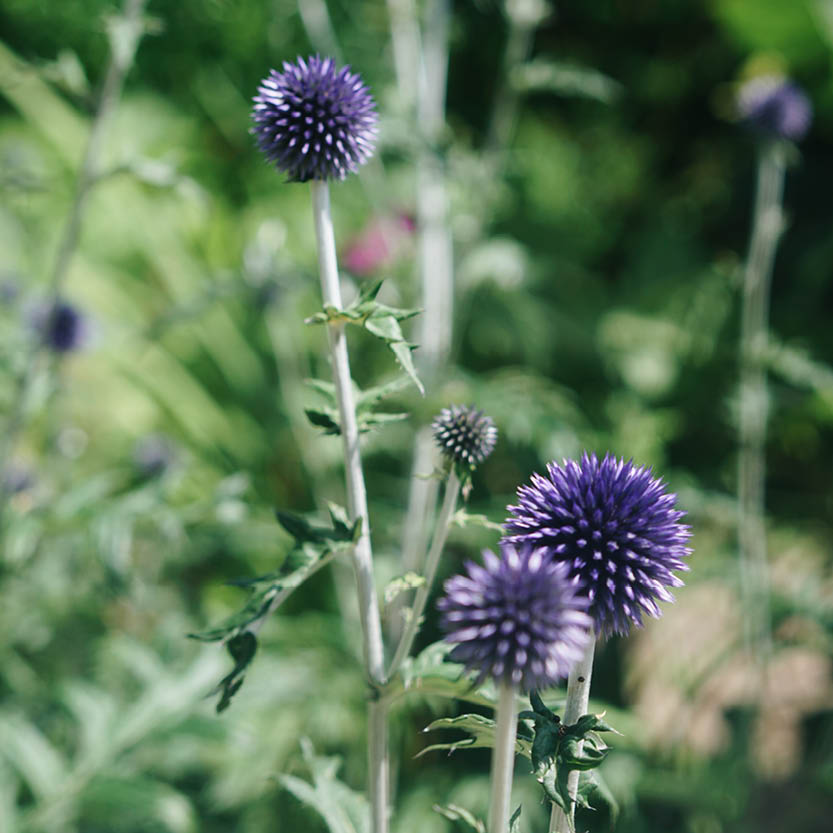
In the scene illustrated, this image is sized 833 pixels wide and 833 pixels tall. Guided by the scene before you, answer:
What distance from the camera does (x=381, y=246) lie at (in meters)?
2.72

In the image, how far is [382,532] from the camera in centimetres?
271

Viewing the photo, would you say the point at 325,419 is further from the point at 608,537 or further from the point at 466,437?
the point at 608,537

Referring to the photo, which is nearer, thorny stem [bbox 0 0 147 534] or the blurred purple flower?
thorny stem [bbox 0 0 147 534]

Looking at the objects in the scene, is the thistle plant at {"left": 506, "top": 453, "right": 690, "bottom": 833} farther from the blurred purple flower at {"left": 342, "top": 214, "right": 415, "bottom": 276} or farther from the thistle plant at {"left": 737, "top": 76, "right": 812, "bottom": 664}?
the blurred purple flower at {"left": 342, "top": 214, "right": 415, "bottom": 276}

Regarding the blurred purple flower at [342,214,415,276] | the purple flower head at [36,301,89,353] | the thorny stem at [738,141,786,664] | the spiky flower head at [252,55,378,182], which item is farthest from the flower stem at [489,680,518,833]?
the blurred purple flower at [342,214,415,276]

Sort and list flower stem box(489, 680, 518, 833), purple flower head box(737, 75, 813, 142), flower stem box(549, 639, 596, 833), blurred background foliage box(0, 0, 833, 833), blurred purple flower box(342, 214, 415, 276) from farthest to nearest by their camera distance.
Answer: blurred purple flower box(342, 214, 415, 276) → purple flower head box(737, 75, 813, 142) → blurred background foliage box(0, 0, 833, 833) → flower stem box(549, 639, 596, 833) → flower stem box(489, 680, 518, 833)

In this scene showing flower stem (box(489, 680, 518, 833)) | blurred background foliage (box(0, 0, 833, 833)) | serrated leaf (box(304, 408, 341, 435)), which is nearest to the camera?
flower stem (box(489, 680, 518, 833))

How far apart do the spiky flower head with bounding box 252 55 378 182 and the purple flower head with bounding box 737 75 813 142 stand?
180cm

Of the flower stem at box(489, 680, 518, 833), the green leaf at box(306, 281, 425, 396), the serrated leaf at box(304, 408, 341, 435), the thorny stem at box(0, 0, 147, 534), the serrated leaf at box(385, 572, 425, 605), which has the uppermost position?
the thorny stem at box(0, 0, 147, 534)

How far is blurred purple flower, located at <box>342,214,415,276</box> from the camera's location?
101 inches

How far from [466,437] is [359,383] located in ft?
5.85

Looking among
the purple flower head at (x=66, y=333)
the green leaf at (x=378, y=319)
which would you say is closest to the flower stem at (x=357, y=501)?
the green leaf at (x=378, y=319)

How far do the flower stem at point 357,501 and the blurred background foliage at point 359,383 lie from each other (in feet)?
0.62

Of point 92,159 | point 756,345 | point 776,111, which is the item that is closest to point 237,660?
point 92,159
